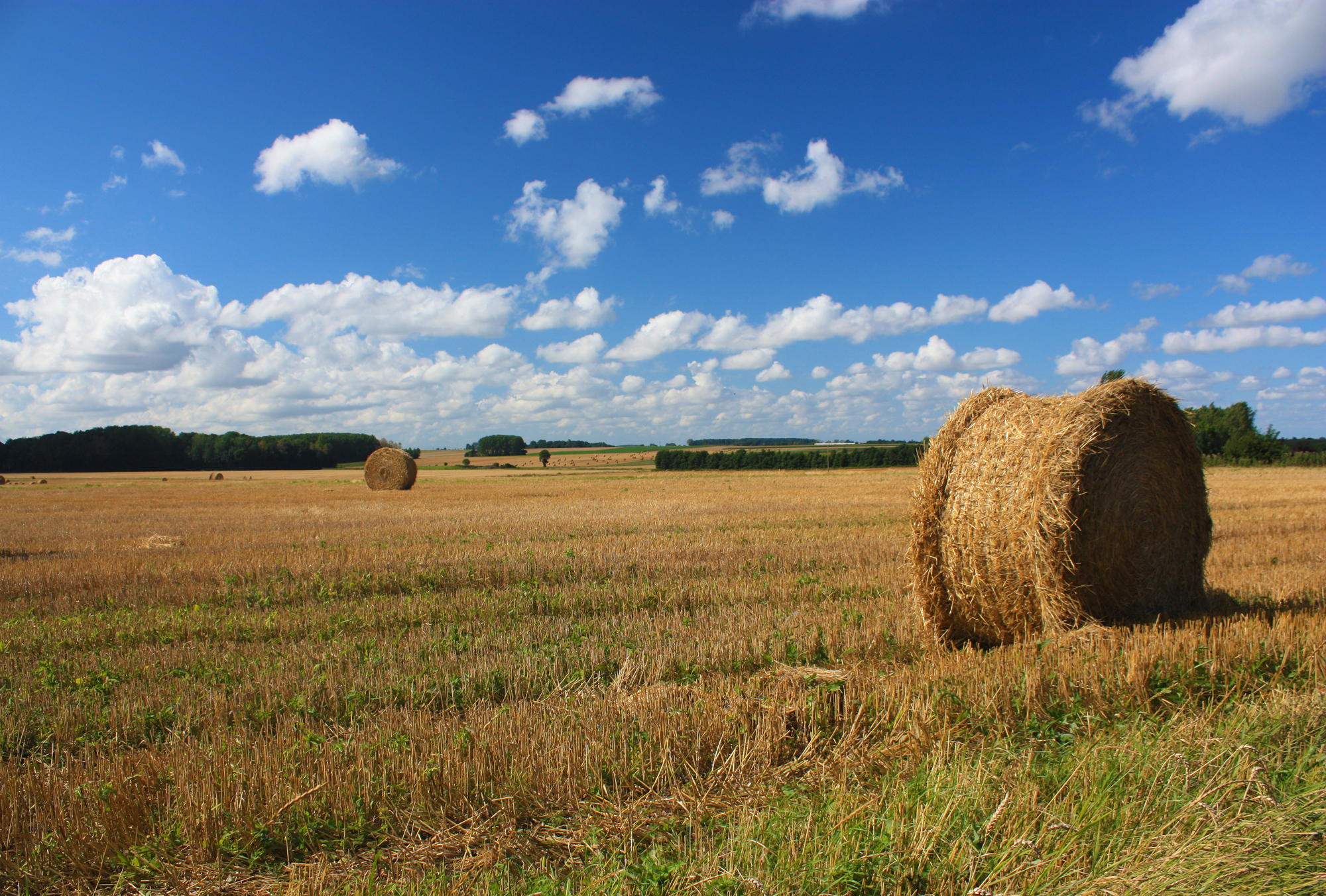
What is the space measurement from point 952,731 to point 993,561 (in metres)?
2.91

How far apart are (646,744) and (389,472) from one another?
33.4 metres

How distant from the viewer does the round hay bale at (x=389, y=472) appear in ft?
113

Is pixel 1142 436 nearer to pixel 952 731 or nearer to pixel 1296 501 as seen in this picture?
pixel 952 731

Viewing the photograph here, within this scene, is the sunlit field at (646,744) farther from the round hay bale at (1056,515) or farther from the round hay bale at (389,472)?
the round hay bale at (389,472)

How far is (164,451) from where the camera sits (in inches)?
3329

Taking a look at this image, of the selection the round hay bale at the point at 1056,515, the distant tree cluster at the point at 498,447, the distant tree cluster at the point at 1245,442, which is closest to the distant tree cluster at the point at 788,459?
the distant tree cluster at the point at 1245,442

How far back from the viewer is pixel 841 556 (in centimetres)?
1081

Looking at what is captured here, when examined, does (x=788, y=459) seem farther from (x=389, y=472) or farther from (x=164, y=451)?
(x=164, y=451)

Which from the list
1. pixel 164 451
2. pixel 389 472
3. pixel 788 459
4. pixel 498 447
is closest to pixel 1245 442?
pixel 788 459

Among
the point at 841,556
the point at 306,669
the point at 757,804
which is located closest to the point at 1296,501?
the point at 841,556

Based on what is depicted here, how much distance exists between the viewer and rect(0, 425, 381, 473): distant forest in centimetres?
7669

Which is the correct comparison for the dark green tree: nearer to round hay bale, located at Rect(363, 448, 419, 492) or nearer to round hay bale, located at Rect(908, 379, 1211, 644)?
round hay bale, located at Rect(363, 448, 419, 492)

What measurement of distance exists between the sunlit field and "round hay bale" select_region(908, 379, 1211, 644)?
1.80 feet

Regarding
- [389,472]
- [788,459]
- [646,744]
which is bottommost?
[646,744]
